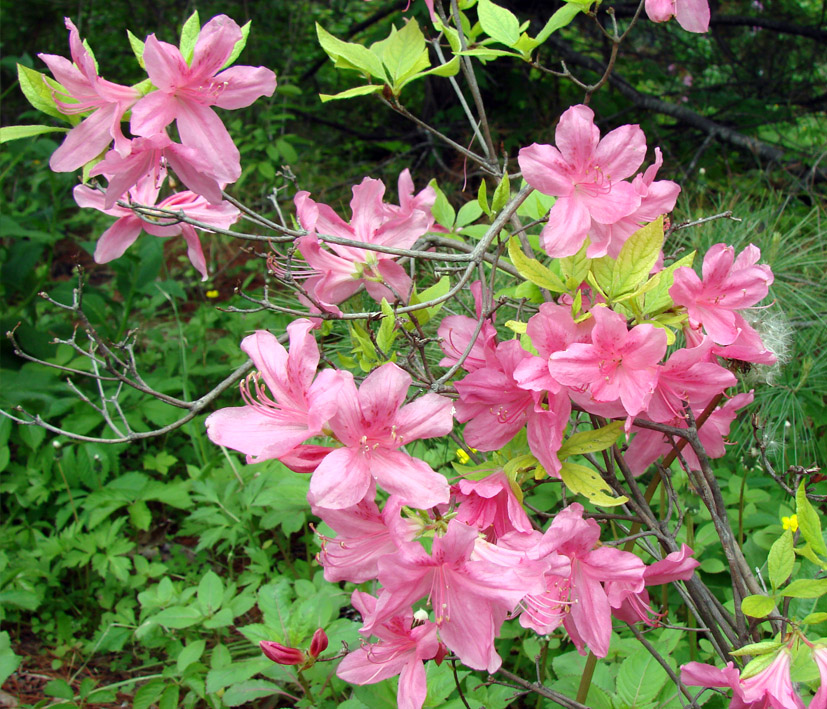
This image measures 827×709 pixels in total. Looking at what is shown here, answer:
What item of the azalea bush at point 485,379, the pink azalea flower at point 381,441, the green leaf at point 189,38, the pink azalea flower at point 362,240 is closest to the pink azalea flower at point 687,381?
the azalea bush at point 485,379

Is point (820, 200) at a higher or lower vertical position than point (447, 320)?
Result: lower

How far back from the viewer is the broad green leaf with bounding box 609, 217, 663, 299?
717 mm

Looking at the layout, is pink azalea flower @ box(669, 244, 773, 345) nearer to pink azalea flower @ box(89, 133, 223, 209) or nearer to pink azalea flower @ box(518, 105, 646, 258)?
pink azalea flower @ box(518, 105, 646, 258)

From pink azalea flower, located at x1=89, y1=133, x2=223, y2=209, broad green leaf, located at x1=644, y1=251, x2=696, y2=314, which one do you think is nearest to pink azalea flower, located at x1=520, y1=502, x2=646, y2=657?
broad green leaf, located at x1=644, y1=251, x2=696, y2=314

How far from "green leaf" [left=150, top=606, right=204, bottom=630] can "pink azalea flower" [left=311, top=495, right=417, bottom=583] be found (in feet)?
2.77

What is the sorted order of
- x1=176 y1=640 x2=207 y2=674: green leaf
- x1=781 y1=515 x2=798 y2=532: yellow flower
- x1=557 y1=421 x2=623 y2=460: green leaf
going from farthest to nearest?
x1=176 y1=640 x2=207 y2=674: green leaf → x1=781 y1=515 x2=798 y2=532: yellow flower → x1=557 y1=421 x2=623 y2=460: green leaf

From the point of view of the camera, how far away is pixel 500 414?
0.78 metres

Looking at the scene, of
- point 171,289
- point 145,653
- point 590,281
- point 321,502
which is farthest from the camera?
point 171,289

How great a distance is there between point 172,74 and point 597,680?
113 cm

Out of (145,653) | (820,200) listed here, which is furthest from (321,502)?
(820,200)

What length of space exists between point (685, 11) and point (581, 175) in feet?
0.88

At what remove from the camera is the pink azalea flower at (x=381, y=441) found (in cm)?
63

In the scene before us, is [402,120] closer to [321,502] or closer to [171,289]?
[171,289]

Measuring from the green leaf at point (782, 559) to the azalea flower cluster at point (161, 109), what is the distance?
68cm
